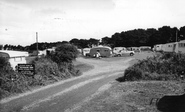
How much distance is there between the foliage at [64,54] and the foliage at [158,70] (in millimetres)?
6670

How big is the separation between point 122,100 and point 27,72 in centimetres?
716

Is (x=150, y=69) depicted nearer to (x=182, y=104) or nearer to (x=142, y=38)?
(x=182, y=104)

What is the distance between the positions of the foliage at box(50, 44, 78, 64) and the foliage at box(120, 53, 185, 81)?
6.67 m

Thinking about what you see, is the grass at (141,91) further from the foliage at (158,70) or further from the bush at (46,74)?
the bush at (46,74)

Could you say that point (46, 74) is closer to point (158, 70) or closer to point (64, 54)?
point (64, 54)

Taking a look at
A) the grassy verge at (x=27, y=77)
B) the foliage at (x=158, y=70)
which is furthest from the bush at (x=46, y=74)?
the foliage at (x=158, y=70)

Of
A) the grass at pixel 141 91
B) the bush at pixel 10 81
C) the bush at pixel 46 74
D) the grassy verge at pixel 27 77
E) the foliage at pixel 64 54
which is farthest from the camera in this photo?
the foliage at pixel 64 54

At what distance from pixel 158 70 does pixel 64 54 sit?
29.2 ft

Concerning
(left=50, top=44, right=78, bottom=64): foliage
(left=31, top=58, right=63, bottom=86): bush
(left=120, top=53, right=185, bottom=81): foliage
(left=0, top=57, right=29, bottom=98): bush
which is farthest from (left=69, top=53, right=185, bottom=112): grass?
(left=50, top=44, right=78, bottom=64): foliage

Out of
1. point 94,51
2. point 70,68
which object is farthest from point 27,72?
point 94,51

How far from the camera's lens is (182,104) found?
20.4 ft

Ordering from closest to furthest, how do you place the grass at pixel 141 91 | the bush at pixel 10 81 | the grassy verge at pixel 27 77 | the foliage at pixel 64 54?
the grass at pixel 141 91 < the bush at pixel 10 81 < the grassy verge at pixel 27 77 < the foliage at pixel 64 54

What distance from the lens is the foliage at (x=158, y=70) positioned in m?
11.6

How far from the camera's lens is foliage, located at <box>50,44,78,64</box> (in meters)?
16.7
